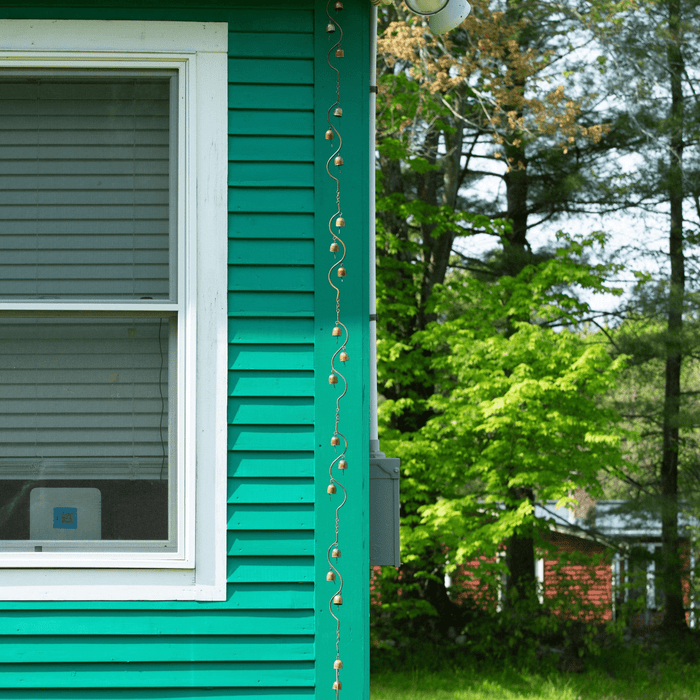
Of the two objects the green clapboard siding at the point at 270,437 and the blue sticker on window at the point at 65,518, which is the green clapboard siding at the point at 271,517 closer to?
the green clapboard siding at the point at 270,437

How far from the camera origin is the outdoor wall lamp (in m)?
2.42

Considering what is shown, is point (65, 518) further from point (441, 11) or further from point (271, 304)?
point (441, 11)

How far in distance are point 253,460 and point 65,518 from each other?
615 mm

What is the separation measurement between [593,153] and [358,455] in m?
9.85

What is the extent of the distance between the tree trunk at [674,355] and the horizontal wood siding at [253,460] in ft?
27.8

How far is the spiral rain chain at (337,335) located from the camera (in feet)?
7.41

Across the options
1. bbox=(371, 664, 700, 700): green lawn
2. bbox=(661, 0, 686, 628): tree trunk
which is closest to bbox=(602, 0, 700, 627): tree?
bbox=(661, 0, 686, 628): tree trunk

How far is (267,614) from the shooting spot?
7.41 ft

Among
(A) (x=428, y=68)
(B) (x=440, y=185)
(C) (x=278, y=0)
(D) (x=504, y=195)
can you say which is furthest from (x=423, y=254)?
(C) (x=278, y=0)

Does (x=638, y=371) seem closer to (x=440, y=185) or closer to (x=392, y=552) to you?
(x=440, y=185)

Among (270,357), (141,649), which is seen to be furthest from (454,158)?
(141,649)

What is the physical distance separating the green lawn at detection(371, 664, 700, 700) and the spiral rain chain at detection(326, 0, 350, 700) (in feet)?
18.6

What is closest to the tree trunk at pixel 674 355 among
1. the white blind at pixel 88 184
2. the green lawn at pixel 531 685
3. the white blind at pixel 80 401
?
the green lawn at pixel 531 685

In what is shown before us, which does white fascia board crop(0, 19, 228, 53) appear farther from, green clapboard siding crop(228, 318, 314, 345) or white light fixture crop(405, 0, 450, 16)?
green clapboard siding crop(228, 318, 314, 345)
